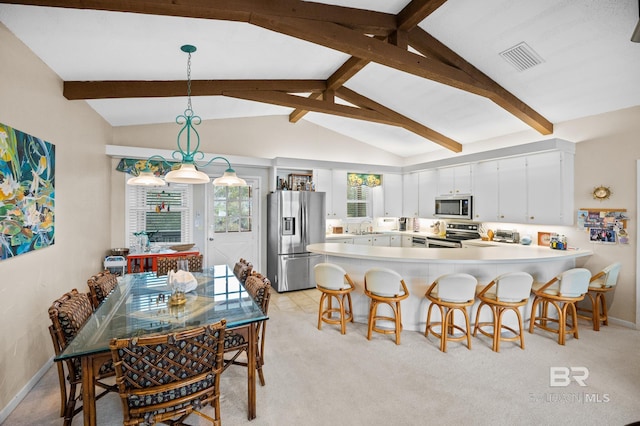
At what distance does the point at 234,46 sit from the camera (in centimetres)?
276

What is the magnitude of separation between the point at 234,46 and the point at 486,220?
15.0 feet

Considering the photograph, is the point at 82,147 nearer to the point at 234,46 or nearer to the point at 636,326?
the point at 234,46

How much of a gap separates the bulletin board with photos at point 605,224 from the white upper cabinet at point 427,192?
7.67 ft

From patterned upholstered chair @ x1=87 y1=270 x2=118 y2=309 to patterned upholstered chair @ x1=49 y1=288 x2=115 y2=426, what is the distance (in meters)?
0.29

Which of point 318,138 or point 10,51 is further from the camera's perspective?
point 318,138

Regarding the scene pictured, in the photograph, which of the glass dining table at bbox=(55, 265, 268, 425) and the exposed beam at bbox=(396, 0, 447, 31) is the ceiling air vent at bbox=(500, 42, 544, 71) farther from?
the glass dining table at bbox=(55, 265, 268, 425)

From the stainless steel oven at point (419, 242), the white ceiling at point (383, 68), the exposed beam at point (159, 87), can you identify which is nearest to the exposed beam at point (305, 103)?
the exposed beam at point (159, 87)

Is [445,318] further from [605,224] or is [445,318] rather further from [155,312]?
[605,224]

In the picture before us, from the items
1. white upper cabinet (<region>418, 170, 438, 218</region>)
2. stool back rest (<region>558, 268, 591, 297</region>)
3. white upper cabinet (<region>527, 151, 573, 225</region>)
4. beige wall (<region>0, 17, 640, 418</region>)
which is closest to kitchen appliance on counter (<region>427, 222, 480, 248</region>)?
white upper cabinet (<region>418, 170, 438, 218</region>)

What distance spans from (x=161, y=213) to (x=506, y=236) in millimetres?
5680

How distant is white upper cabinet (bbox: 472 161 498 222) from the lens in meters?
4.94

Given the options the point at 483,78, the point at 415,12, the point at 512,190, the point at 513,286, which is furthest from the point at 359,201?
the point at 415,12

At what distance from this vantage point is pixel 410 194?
6617 millimetres

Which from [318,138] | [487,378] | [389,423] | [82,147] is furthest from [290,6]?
[318,138]
